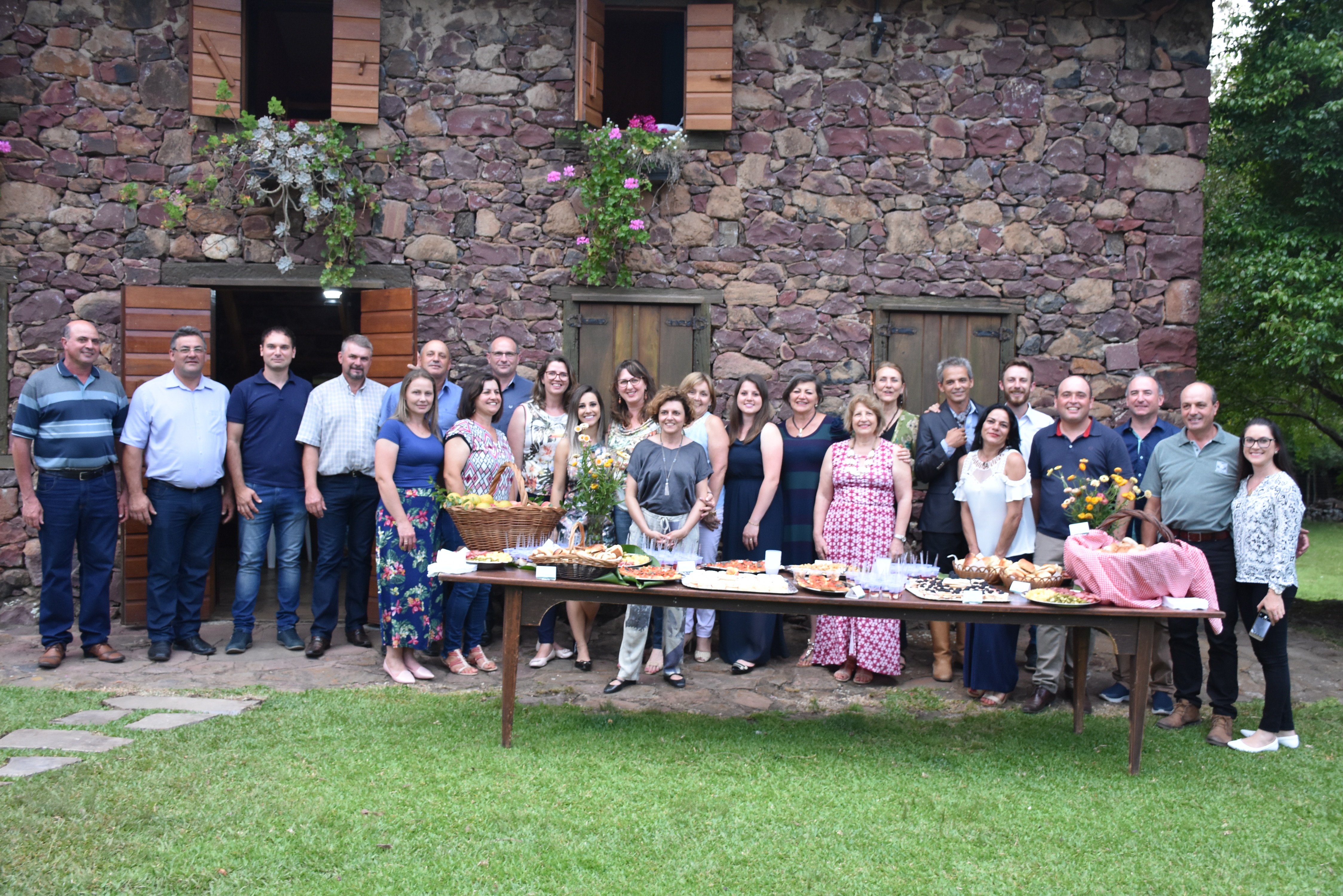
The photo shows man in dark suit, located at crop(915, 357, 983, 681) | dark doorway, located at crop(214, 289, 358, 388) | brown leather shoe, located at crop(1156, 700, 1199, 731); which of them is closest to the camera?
brown leather shoe, located at crop(1156, 700, 1199, 731)

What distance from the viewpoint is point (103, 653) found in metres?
5.38

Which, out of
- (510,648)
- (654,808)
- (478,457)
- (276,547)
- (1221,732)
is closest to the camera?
(654,808)

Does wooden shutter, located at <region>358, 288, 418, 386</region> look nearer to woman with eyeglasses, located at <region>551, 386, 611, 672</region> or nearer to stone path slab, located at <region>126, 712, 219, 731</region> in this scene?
woman with eyeglasses, located at <region>551, 386, 611, 672</region>

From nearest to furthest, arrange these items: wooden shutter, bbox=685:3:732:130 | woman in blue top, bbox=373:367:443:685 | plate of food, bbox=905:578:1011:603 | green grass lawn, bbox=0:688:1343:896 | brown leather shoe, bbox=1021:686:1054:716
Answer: green grass lawn, bbox=0:688:1343:896 → plate of food, bbox=905:578:1011:603 → brown leather shoe, bbox=1021:686:1054:716 → woman in blue top, bbox=373:367:443:685 → wooden shutter, bbox=685:3:732:130

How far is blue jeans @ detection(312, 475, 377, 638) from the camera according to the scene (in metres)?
5.64

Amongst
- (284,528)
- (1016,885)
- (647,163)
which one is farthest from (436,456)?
(1016,885)

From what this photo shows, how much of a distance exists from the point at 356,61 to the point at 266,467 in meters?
2.92

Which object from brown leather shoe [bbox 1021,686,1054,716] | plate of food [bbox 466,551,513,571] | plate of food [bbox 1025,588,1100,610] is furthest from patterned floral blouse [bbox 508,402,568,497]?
brown leather shoe [bbox 1021,686,1054,716]

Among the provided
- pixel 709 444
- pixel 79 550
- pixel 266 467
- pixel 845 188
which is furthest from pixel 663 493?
pixel 79 550

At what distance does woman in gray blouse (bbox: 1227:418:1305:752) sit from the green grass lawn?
142 mm

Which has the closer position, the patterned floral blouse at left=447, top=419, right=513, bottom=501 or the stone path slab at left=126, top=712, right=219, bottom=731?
the stone path slab at left=126, top=712, right=219, bottom=731

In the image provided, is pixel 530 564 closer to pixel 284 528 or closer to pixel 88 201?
pixel 284 528

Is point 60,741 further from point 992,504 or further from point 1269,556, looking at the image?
point 1269,556

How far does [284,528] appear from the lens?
5727mm
